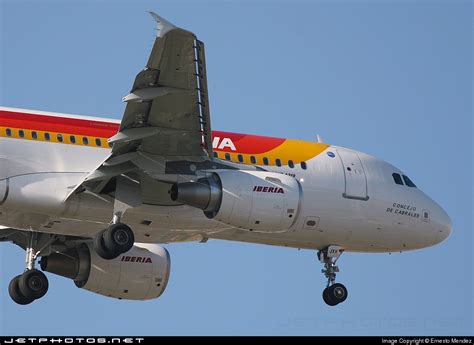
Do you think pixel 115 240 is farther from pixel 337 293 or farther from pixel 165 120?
pixel 337 293

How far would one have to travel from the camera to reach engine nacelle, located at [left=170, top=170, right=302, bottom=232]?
1032 inches

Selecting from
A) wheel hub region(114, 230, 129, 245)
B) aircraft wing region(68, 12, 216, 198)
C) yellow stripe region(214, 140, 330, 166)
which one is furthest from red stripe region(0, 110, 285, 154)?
wheel hub region(114, 230, 129, 245)

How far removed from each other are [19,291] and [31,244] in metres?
1.21

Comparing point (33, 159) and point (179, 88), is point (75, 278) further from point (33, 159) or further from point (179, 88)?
point (179, 88)

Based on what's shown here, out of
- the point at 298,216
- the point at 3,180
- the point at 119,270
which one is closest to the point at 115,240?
the point at 3,180

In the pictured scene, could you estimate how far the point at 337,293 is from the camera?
30.7 meters

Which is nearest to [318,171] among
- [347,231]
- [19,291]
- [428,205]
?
[347,231]

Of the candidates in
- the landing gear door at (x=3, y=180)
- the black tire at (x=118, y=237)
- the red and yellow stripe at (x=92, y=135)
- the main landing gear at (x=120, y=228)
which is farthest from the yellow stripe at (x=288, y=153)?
the landing gear door at (x=3, y=180)

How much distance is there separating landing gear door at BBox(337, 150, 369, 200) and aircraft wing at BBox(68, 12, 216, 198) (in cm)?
460

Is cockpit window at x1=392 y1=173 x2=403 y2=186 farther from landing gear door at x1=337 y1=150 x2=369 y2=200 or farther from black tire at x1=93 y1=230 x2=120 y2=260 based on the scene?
black tire at x1=93 y1=230 x2=120 y2=260

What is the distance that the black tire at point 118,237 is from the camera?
2647cm

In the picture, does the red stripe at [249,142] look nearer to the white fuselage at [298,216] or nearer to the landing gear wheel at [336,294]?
the white fuselage at [298,216]

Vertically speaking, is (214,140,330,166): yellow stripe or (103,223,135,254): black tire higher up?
(214,140,330,166): yellow stripe

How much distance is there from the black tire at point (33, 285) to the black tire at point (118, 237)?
362cm
